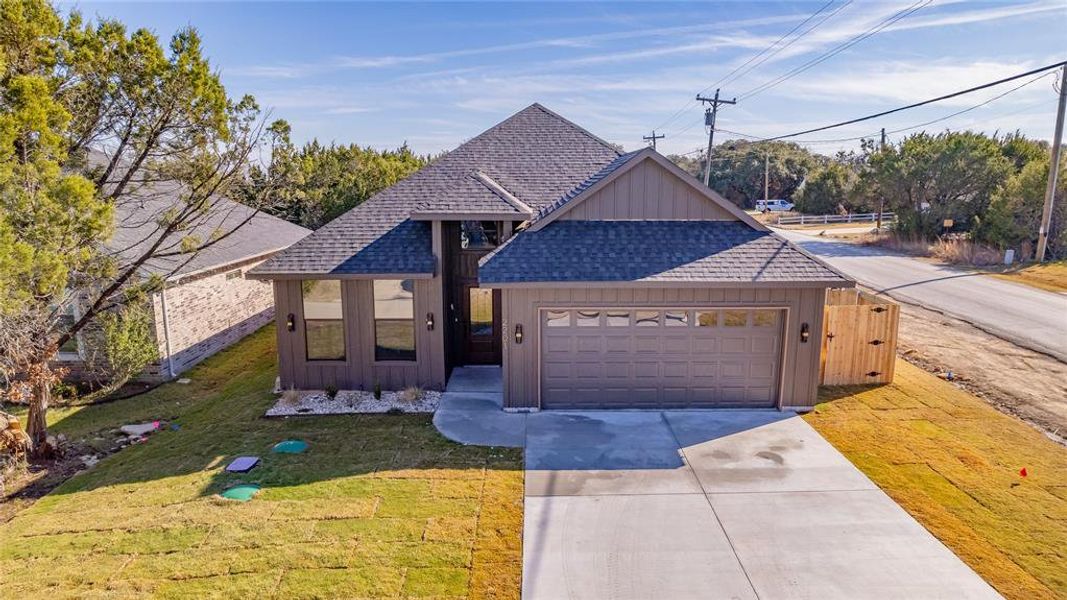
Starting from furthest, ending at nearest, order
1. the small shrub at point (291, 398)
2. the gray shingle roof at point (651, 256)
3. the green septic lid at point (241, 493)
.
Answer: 1. the small shrub at point (291, 398)
2. the gray shingle roof at point (651, 256)
3. the green septic lid at point (241, 493)

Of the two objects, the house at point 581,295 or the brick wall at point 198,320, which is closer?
the house at point 581,295

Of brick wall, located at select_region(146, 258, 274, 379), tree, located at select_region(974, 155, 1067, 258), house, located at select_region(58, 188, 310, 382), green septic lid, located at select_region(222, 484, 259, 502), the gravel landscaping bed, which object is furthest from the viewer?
tree, located at select_region(974, 155, 1067, 258)

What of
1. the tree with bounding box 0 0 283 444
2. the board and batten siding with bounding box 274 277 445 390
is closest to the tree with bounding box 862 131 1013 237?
the board and batten siding with bounding box 274 277 445 390

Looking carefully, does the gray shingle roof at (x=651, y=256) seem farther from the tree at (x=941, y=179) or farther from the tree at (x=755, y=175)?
the tree at (x=755, y=175)

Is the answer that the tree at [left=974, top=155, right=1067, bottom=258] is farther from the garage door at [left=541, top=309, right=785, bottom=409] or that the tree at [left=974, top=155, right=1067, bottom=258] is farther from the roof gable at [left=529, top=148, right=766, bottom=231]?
the garage door at [left=541, top=309, right=785, bottom=409]

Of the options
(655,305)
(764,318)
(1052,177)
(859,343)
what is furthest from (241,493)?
(1052,177)

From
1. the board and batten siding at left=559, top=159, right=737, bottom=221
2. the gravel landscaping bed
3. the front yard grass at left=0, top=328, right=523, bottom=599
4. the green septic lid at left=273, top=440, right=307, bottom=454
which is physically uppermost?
the board and batten siding at left=559, top=159, right=737, bottom=221

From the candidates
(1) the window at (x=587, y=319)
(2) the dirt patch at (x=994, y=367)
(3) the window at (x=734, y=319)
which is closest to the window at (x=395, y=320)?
(1) the window at (x=587, y=319)

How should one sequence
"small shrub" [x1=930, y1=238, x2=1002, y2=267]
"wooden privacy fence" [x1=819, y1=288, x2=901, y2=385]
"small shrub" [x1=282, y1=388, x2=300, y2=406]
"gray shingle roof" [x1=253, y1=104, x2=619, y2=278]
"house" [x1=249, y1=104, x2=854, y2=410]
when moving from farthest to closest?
"small shrub" [x1=930, y1=238, x2=1002, y2=267], "wooden privacy fence" [x1=819, y1=288, x2=901, y2=385], "gray shingle roof" [x1=253, y1=104, x2=619, y2=278], "small shrub" [x1=282, y1=388, x2=300, y2=406], "house" [x1=249, y1=104, x2=854, y2=410]
